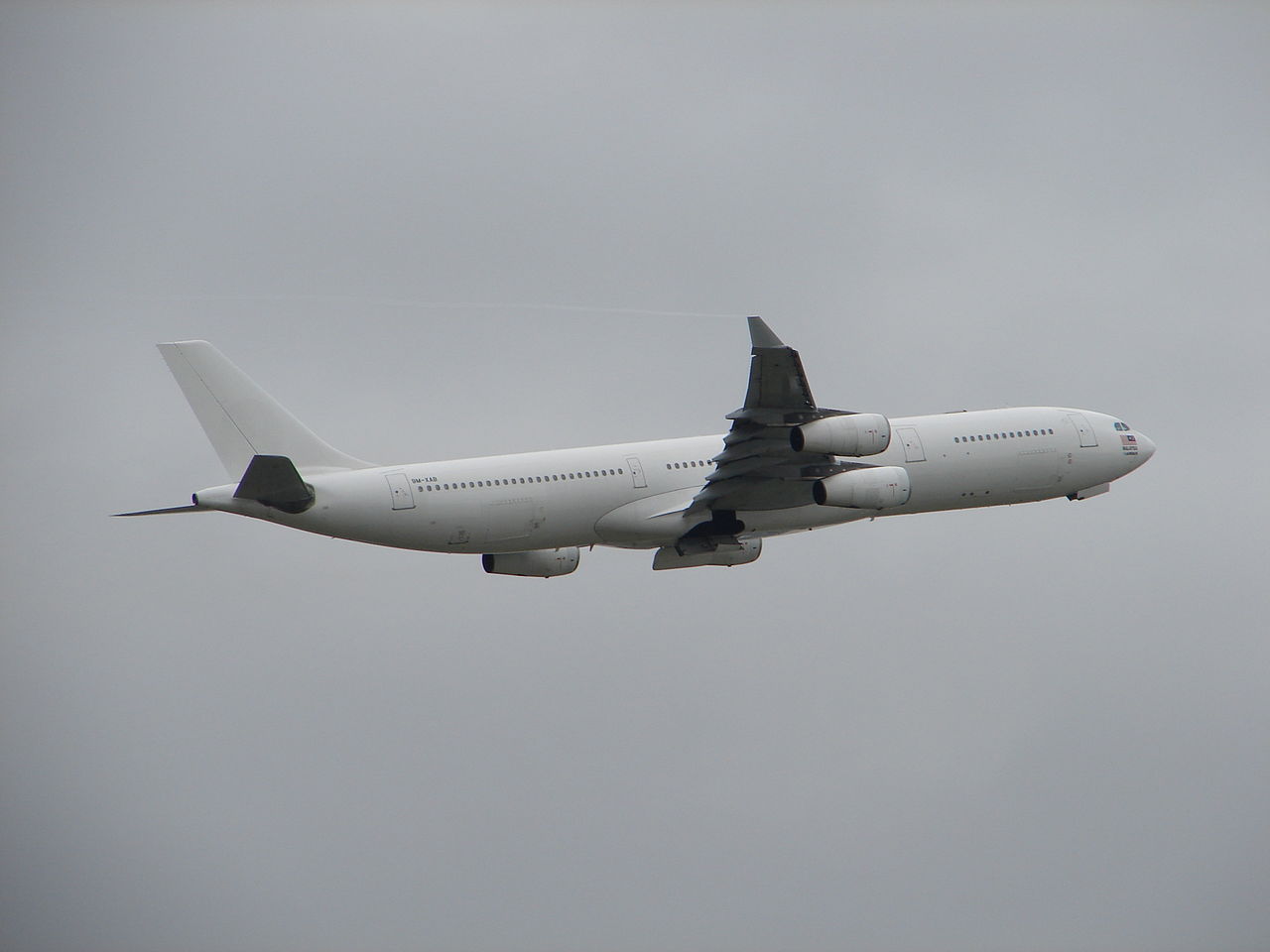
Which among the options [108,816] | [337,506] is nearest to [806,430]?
[337,506]

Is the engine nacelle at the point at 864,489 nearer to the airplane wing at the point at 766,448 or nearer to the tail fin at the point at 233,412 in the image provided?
the airplane wing at the point at 766,448

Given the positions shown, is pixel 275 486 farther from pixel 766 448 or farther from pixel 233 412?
pixel 766 448

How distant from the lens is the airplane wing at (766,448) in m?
42.5

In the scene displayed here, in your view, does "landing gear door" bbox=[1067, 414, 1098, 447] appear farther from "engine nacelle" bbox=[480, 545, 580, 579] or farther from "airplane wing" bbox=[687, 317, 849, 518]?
"engine nacelle" bbox=[480, 545, 580, 579]

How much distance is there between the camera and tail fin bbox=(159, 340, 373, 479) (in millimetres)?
43938

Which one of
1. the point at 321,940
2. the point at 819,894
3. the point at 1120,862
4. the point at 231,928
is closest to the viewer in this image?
the point at 819,894

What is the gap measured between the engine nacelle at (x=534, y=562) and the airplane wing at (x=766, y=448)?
5.53 m

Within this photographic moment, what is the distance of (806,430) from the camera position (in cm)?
4366

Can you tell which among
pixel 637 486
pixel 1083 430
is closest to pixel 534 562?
pixel 637 486

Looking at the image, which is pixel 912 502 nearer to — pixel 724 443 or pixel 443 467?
pixel 724 443

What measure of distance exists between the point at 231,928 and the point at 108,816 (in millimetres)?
46445

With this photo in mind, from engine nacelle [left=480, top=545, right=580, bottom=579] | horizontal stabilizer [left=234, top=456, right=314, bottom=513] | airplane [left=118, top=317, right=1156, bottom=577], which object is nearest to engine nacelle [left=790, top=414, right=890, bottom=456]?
airplane [left=118, top=317, right=1156, bottom=577]

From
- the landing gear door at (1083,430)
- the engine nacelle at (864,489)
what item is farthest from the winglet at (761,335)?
the landing gear door at (1083,430)

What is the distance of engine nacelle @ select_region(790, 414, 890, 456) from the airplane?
0.04 m
